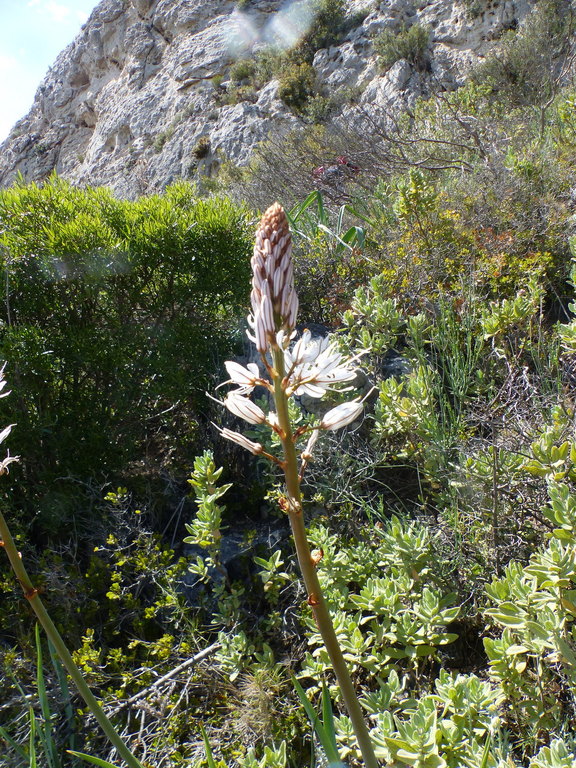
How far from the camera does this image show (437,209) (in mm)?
4785

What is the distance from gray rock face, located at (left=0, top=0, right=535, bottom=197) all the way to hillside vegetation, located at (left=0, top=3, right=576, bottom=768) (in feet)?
25.4

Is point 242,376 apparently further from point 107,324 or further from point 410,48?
point 410,48

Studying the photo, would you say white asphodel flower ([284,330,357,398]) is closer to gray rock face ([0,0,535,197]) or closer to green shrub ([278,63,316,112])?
gray rock face ([0,0,535,197])

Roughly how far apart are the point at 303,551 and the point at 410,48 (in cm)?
1757

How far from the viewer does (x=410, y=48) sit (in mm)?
15133

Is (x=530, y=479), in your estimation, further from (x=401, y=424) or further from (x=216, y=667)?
(x=216, y=667)

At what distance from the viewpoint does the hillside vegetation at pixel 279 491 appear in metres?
1.77

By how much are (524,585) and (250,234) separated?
10.8 ft

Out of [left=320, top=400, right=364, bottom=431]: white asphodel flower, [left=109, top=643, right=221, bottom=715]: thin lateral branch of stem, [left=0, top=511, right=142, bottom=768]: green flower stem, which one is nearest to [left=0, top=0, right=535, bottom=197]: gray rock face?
[left=109, top=643, right=221, bottom=715]: thin lateral branch of stem

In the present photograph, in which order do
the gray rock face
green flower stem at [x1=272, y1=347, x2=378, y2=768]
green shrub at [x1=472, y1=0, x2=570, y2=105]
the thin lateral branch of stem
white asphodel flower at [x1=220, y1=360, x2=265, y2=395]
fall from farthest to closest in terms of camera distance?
the gray rock face, green shrub at [x1=472, y1=0, x2=570, y2=105], the thin lateral branch of stem, white asphodel flower at [x1=220, y1=360, x2=265, y2=395], green flower stem at [x1=272, y1=347, x2=378, y2=768]

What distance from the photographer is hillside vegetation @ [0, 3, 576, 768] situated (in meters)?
1.77

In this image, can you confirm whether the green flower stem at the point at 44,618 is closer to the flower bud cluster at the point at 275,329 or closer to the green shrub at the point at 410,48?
the flower bud cluster at the point at 275,329

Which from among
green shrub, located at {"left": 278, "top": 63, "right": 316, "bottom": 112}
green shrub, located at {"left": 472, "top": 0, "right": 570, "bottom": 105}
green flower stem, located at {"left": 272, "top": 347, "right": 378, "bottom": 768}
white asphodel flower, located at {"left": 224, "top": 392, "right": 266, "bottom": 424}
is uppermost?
green shrub, located at {"left": 278, "top": 63, "right": 316, "bottom": 112}

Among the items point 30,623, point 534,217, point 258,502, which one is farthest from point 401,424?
point 534,217
